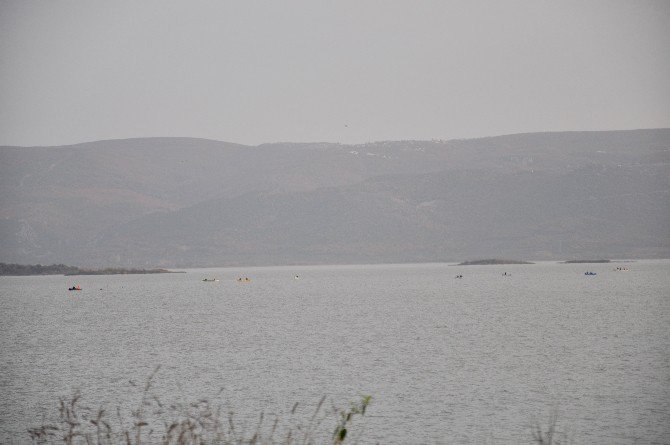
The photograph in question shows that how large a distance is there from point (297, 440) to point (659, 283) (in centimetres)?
11076

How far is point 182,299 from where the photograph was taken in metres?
114

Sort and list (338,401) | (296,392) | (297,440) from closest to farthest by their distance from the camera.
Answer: (297,440), (338,401), (296,392)

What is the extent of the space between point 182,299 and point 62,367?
6998cm

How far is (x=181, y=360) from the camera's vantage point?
45844 millimetres

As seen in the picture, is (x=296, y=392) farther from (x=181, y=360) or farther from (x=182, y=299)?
(x=182, y=299)

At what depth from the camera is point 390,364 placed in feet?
140

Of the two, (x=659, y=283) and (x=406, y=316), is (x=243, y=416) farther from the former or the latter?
(x=659, y=283)

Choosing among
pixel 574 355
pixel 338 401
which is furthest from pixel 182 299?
pixel 338 401

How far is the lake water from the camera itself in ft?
95.6

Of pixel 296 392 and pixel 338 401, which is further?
pixel 296 392

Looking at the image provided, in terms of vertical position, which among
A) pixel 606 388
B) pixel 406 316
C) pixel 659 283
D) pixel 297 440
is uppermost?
pixel 659 283

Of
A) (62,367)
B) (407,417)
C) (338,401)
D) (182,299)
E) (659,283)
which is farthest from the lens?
(659,283)

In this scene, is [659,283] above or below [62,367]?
above

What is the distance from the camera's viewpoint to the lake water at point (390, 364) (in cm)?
2912
